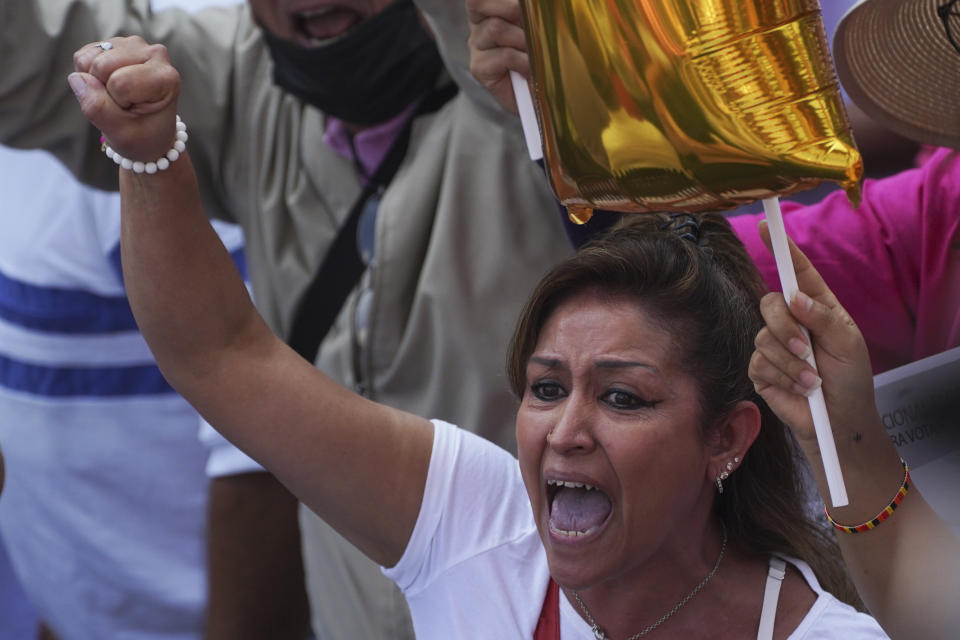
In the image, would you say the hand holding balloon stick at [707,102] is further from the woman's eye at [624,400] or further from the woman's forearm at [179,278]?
the woman's forearm at [179,278]

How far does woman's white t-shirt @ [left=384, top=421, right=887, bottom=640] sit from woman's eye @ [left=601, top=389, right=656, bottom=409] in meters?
0.25

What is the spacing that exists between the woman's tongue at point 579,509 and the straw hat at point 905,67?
57 cm

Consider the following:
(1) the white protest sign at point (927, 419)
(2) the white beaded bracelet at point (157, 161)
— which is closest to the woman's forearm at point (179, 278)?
(2) the white beaded bracelet at point (157, 161)

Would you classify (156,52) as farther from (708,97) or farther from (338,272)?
(338,272)

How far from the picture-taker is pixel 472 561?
1.73 meters

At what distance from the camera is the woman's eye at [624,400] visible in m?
1.62

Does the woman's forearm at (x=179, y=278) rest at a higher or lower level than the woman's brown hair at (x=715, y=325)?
higher

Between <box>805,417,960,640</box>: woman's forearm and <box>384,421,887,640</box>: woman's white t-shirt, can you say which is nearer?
<box>805,417,960,640</box>: woman's forearm

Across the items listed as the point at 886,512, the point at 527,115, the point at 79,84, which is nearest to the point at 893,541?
the point at 886,512

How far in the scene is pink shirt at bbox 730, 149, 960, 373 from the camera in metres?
1.79

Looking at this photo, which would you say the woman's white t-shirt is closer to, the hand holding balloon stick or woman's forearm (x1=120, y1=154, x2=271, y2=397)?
woman's forearm (x1=120, y1=154, x2=271, y2=397)

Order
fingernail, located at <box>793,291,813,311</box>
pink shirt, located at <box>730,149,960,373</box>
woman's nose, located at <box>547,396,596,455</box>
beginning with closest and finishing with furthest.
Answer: fingernail, located at <box>793,291,813,311</box> < woman's nose, located at <box>547,396,596,455</box> < pink shirt, located at <box>730,149,960,373</box>

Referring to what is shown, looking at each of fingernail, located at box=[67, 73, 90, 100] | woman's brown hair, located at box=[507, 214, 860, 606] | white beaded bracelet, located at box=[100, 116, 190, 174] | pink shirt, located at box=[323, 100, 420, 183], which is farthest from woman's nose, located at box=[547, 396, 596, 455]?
pink shirt, located at box=[323, 100, 420, 183]

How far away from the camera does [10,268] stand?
119 inches
